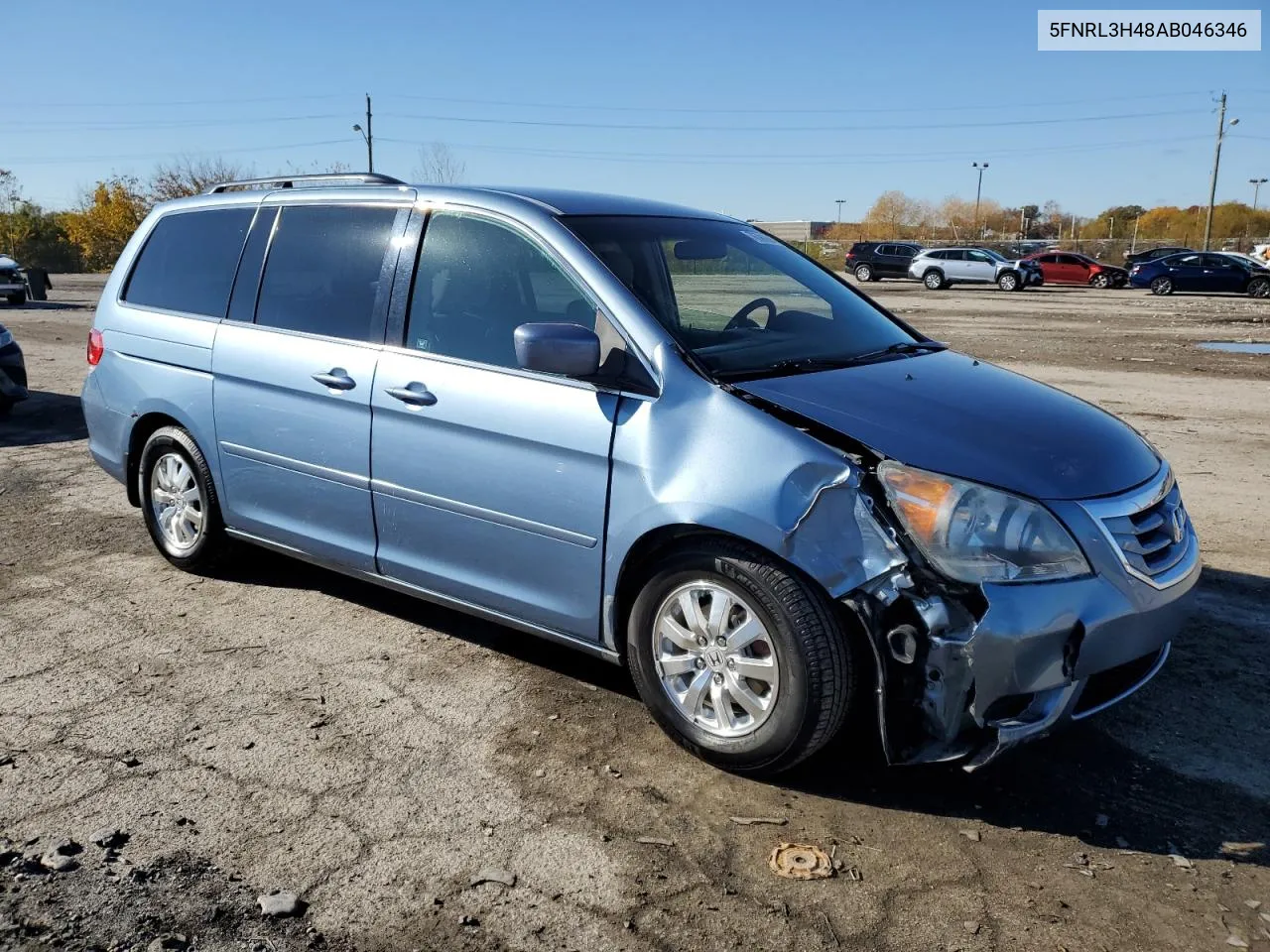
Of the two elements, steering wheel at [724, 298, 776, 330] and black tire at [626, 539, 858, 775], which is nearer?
black tire at [626, 539, 858, 775]

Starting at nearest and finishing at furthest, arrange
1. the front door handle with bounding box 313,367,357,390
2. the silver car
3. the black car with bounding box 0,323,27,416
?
the front door handle with bounding box 313,367,357,390 < the black car with bounding box 0,323,27,416 < the silver car

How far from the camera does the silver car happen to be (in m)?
39.3

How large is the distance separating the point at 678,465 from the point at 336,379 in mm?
1702

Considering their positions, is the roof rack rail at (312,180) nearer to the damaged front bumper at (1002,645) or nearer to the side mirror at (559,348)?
the side mirror at (559,348)

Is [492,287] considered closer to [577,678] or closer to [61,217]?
[577,678]

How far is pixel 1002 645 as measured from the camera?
3025mm

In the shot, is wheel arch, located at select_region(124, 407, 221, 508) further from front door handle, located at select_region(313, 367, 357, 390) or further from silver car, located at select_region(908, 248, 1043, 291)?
silver car, located at select_region(908, 248, 1043, 291)

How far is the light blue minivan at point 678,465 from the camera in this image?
3.13m

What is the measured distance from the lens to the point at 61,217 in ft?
234

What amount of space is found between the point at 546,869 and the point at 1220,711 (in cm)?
263

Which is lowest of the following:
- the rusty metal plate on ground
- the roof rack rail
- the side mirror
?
the rusty metal plate on ground

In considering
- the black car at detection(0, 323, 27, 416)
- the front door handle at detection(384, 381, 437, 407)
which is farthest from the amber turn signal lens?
the black car at detection(0, 323, 27, 416)

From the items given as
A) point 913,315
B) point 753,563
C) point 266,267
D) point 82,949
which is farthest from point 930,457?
point 913,315

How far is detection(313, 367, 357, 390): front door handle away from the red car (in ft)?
132
